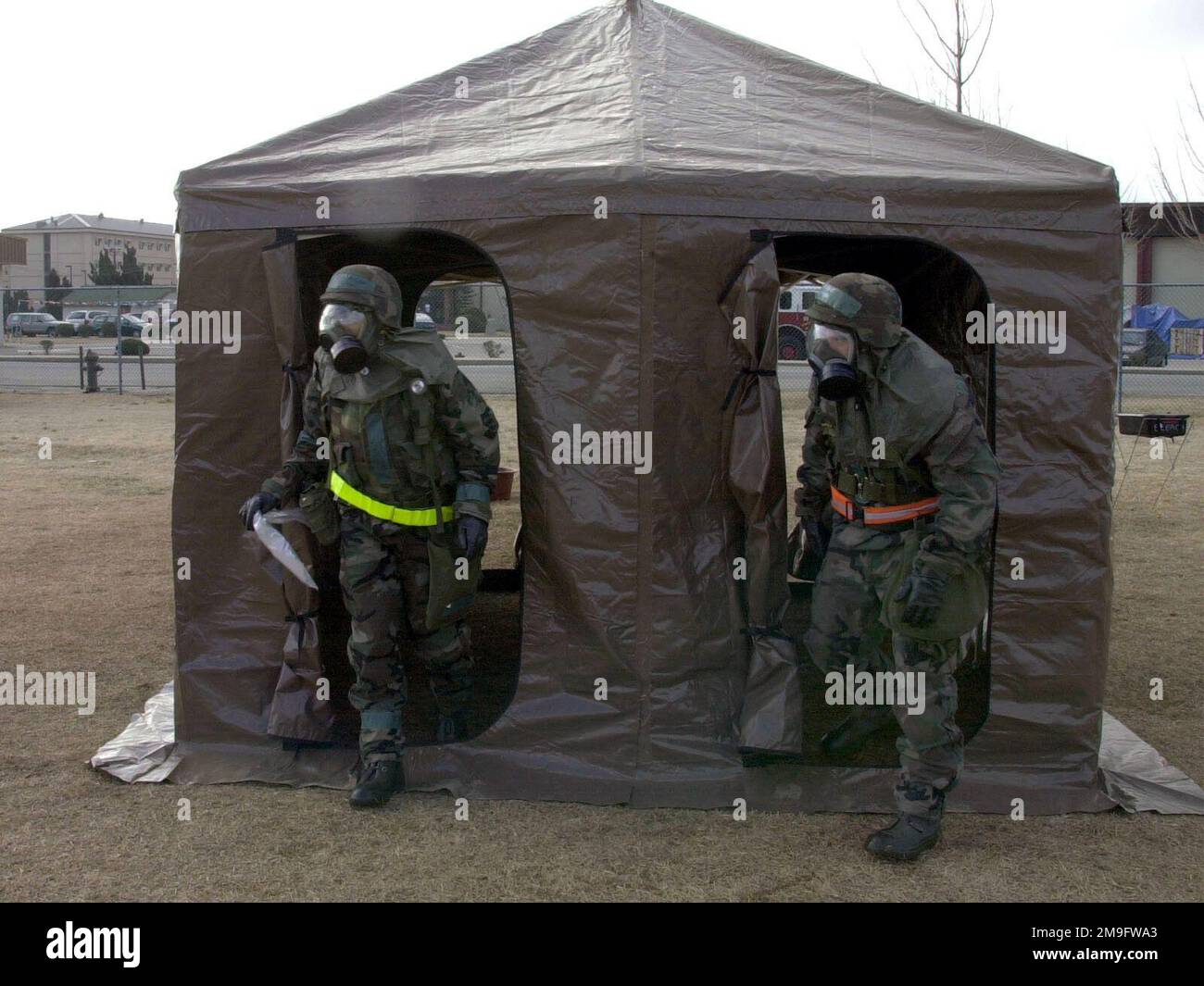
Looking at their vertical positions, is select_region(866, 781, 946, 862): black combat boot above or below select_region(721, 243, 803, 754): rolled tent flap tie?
below

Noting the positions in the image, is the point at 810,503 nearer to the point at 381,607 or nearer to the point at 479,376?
the point at 381,607

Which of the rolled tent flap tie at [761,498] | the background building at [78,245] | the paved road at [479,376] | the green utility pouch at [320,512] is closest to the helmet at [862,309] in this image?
the rolled tent flap tie at [761,498]

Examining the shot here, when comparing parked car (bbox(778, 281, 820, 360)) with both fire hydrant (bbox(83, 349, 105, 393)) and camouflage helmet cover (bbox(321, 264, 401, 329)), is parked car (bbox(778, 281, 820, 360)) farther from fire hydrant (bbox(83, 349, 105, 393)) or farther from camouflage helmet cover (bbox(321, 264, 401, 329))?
camouflage helmet cover (bbox(321, 264, 401, 329))

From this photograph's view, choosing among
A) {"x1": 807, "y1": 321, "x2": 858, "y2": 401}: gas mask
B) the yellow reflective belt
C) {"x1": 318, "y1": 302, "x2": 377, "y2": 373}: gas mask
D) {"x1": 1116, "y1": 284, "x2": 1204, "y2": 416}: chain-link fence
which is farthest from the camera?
{"x1": 1116, "y1": 284, "x2": 1204, "y2": 416}: chain-link fence

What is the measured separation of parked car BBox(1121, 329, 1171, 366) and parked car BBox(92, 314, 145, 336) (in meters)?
26.1

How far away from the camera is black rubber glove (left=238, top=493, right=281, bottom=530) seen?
4574 mm

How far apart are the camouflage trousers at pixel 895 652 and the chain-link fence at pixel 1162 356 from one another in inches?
492

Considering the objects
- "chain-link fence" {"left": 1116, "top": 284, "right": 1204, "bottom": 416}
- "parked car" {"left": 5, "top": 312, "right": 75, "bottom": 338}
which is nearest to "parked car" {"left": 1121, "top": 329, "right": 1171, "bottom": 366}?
"chain-link fence" {"left": 1116, "top": 284, "right": 1204, "bottom": 416}

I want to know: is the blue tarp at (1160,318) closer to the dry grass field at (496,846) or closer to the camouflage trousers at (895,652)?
the dry grass field at (496,846)

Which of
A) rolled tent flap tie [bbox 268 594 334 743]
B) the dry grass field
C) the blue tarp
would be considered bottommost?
the dry grass field

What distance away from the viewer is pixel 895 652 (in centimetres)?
422

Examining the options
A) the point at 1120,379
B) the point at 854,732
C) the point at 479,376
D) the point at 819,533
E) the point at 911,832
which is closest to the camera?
the point at 911,832

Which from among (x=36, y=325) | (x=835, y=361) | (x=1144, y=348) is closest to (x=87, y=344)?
(x=36, y=325)

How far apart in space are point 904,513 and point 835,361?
1.99ft
